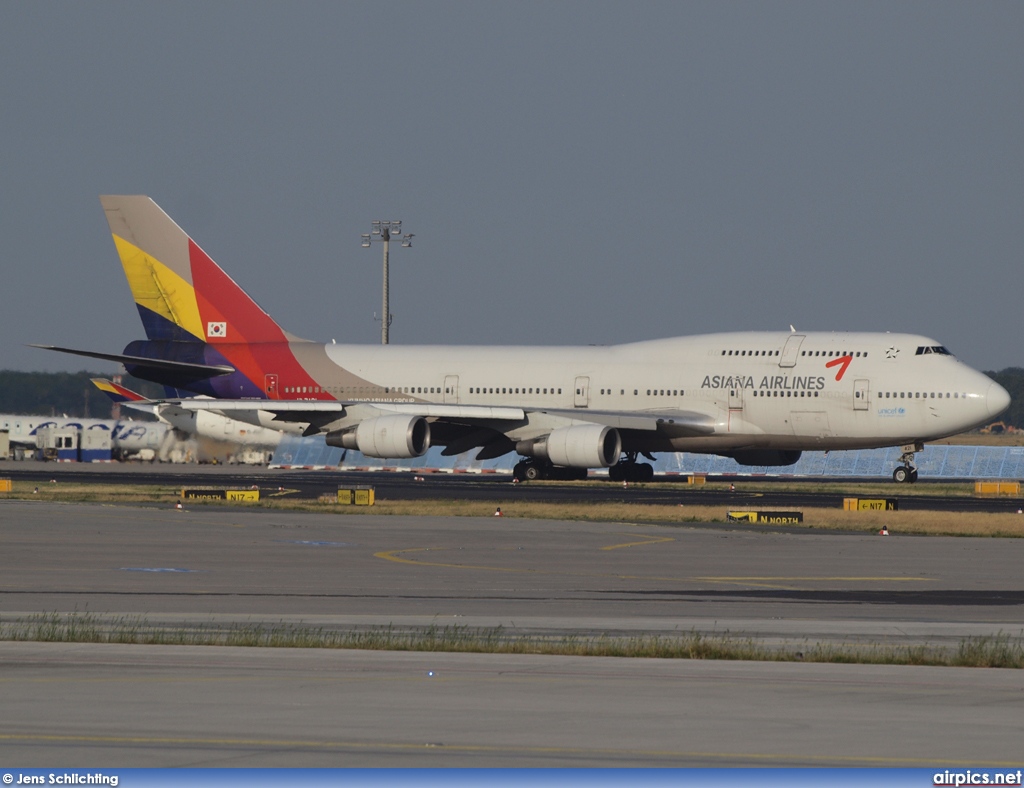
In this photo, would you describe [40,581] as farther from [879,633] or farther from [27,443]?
[27,443]

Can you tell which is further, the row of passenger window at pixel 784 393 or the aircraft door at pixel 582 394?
the aircraft door at pixel 582 394

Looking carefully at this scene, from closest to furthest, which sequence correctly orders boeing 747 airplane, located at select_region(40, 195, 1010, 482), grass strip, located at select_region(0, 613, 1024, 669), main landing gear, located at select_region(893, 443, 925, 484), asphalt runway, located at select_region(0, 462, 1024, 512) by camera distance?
1. grass strip, located at select_region(0, 613, 1024, 669)
2. asphalt runway, located at select_region(0, 462, 1024, 512)
3. boeing 747 airplane, located at select_region(40, 195, 1010, 482)
4. main landing gear, located at select_region(893, 443, 925, 484)

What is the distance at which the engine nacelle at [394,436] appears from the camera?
5378cm

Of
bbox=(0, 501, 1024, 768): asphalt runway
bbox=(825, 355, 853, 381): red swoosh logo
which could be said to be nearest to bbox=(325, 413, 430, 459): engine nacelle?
bbox=(825, 355, 853, 381): red swoosh logo

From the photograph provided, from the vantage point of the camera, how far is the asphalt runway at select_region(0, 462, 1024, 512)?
47.1m

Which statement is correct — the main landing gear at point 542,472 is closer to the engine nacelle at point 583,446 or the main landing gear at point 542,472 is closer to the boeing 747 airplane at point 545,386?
the boeing 747 airplane at point 545,386

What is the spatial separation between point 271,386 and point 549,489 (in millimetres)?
13913

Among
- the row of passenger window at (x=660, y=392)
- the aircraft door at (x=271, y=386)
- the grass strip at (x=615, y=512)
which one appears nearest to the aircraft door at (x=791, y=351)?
the row of passenger window at (x=660, y=392)

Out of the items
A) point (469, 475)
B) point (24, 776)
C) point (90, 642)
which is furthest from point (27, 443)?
point (24, 776)

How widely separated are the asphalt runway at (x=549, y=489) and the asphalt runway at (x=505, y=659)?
13.4 metres

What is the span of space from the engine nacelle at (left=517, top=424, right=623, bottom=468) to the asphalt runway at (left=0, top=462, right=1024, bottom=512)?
105 centimetres

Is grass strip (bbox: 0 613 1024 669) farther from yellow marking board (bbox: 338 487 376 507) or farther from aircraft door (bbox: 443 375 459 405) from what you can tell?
aircraft door (bbox: 443 375 459 405)

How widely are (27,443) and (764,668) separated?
10151cm

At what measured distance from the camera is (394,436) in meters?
Result: 53.8
